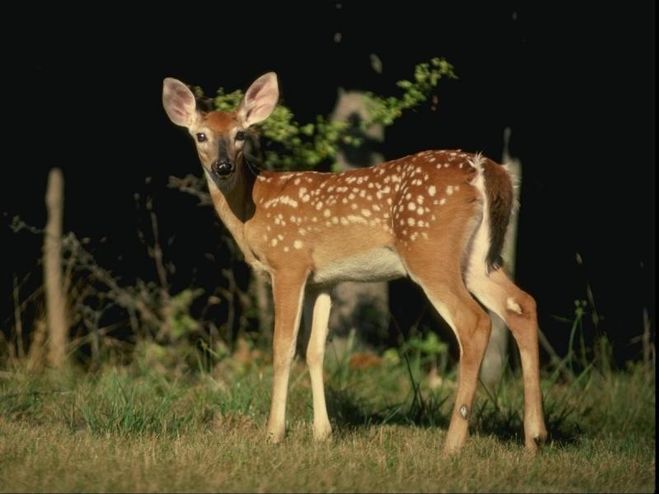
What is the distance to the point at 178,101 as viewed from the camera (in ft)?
26.1

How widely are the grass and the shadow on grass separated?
14 millimetres

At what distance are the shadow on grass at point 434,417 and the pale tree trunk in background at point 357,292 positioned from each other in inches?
53.1

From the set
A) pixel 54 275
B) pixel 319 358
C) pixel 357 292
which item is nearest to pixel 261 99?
pixel 319 358

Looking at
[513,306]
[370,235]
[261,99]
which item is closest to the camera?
[513,306]

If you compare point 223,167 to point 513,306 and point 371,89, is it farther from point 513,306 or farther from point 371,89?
point 371,89

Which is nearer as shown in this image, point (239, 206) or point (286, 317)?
point (286, 317)

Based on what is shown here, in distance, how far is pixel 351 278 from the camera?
24.2 ft

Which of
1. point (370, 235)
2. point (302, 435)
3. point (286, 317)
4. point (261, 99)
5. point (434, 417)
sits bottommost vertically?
point (434, 417)

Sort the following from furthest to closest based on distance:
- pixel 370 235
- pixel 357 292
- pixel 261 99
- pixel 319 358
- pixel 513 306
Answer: pixel 357 292 < pixel 261 99 < pixel 319 358 < pixel 370 235 < pixel 513 306

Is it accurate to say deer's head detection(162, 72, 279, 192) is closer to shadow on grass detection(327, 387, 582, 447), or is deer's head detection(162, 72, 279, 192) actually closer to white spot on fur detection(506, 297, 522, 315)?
shadow on grass detection(327, 387, 582, 447)

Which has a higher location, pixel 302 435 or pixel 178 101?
pixel 178 101

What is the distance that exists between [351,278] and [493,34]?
3.23 metres

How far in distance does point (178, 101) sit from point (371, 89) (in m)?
2.28

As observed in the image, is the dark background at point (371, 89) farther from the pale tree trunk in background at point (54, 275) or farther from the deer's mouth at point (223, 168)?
the deer's mouth at point (223, 168)
